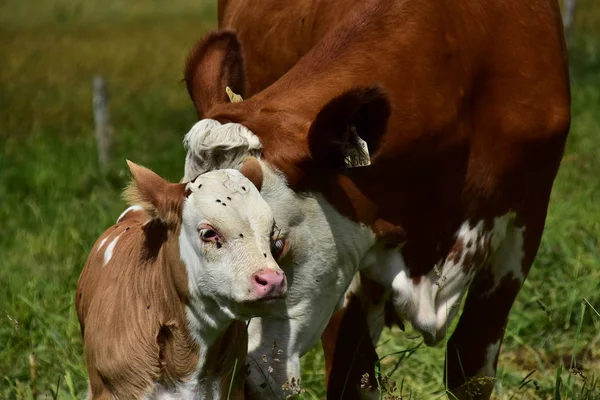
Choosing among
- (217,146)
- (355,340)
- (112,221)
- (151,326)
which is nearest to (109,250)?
(151,326)

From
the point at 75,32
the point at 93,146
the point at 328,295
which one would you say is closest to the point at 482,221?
the point at 328,295

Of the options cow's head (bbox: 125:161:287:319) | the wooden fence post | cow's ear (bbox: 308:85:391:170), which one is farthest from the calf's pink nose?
the wooden fence post

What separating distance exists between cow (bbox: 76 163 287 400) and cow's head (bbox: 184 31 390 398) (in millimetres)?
123

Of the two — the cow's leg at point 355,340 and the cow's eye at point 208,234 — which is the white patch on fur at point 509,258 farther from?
the cow's eye at point 208,234

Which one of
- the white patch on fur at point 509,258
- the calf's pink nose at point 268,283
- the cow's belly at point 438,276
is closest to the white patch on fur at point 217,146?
the calf's pink nose at point 268,283

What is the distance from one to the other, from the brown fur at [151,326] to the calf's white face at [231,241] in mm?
118

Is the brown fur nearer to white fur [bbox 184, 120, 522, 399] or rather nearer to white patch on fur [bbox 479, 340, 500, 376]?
white fur [bbox 184, 120, 522, 399]

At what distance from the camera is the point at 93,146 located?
33.1 ft

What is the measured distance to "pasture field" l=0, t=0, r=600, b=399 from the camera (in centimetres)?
508

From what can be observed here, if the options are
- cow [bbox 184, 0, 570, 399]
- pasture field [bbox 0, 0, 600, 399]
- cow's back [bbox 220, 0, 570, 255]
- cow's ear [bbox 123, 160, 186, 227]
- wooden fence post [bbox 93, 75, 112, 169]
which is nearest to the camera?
cow's ear [bbox 123, 160, 186, 227]

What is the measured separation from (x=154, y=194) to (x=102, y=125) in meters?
6.87

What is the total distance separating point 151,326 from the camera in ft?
11.3

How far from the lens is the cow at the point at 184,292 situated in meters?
3.04

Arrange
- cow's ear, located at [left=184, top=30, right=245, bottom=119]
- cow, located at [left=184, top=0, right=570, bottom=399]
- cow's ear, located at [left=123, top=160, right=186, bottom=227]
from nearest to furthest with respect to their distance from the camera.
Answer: cow's ear, located at [left=123, top=160, right=186, bottom=227] → cow, located at [left=184, top=0, right=570, bottom=399] → cow's ear, located at [left=184, top=30, right=245, bottom=119]
